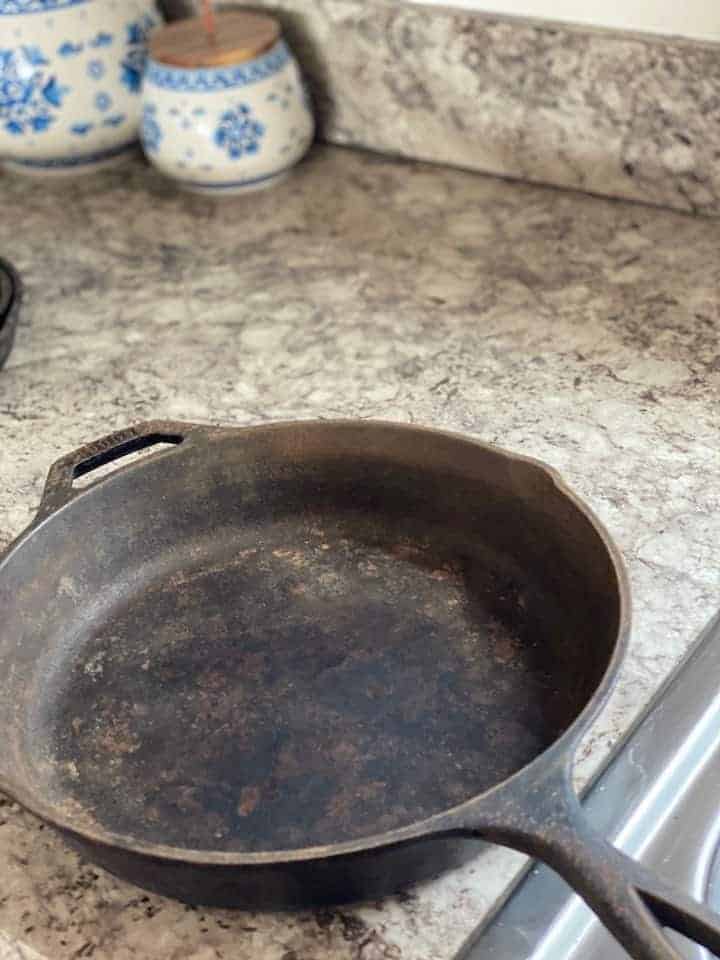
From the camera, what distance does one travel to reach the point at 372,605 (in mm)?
640

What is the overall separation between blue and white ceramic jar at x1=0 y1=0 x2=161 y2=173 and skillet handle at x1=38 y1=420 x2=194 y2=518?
55 cm

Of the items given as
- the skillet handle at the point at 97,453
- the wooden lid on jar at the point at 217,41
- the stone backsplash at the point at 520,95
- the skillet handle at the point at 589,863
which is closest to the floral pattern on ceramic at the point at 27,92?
the wooden lid on jar at the point at 217,41

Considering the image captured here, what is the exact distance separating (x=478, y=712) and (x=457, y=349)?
36 cm

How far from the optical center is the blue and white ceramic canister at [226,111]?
1.02 meters

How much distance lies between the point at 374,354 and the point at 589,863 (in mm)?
513

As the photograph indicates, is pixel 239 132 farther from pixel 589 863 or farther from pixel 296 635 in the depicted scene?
pixel 589 863

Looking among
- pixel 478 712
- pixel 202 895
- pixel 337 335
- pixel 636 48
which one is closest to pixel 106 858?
pixel 202 895

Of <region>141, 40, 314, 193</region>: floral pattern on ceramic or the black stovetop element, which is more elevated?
<region>141, 40, 314, 193</region>: floral pattern on ceramic

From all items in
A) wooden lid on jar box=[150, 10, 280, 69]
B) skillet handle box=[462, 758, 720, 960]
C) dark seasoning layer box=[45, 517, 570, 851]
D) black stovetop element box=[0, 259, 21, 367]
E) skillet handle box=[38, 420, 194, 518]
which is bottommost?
black stovetop element box=[0, 259, 21, 367]

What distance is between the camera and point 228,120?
40.6 inches

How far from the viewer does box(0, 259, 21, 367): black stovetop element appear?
892mm

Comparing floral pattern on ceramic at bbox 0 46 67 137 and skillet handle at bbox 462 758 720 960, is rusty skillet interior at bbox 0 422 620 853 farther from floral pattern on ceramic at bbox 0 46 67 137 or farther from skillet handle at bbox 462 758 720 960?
floral pattern on ceramic at bbox 0 46 67 137

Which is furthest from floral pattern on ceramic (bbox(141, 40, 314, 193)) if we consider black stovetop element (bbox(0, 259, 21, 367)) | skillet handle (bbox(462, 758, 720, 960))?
skillet handle (bbox(462, 758, 720, 960))

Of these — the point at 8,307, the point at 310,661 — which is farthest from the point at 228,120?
the point at 310,661
